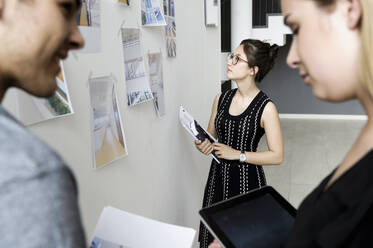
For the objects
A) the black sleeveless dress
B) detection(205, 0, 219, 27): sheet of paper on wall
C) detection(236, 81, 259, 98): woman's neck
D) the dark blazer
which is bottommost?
the black sleeveless dress

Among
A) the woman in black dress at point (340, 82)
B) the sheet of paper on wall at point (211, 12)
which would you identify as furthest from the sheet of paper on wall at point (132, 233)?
the sheet of paper on wall at point (211, 12)

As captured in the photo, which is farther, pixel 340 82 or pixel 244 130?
pixel 244 130

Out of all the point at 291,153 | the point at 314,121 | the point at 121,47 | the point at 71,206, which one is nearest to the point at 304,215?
the point at 71,206

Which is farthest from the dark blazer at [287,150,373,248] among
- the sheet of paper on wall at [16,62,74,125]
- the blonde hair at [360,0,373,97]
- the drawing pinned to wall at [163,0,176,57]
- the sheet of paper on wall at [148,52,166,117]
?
the drawing pinned to wall at [163,0,176,57]

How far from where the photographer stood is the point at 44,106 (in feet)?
2.55

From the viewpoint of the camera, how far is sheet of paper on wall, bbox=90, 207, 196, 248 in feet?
2.52

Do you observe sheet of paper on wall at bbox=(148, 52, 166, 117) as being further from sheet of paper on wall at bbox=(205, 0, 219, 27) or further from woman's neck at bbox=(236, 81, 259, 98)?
sheet of paper on wall at bbox=(205, 0, 219, 27)

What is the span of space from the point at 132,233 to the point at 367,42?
64cm

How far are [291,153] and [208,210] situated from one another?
3.91m

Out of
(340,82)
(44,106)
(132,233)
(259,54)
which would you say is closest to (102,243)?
(132,233)

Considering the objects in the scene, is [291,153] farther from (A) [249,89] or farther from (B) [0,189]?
(B) [0,189]

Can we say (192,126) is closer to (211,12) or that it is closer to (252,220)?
(252,220)

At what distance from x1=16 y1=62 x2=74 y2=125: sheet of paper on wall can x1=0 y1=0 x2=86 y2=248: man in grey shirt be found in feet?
1.03

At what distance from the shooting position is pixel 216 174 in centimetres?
173
